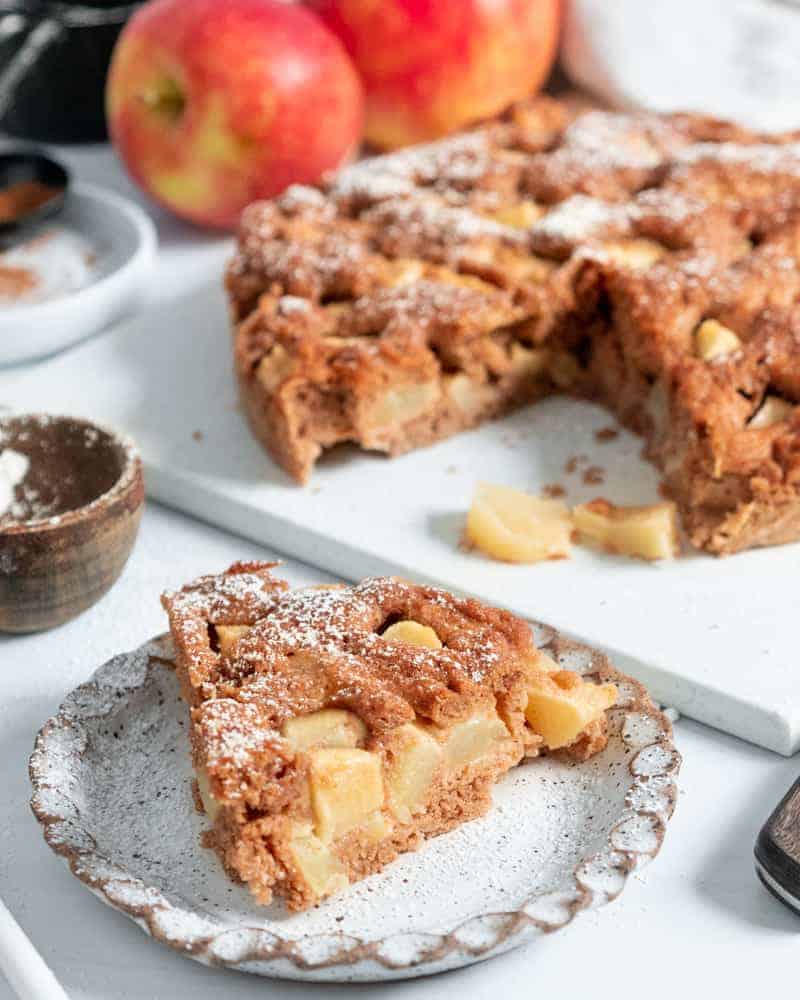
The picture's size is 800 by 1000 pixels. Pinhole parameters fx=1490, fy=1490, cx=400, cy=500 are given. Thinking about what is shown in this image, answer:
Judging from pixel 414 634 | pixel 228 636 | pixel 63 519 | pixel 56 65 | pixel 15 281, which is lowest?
pixel 15 281

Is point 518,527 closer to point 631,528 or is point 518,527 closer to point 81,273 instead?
point 631,528

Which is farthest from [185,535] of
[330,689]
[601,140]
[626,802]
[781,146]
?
[781,146]

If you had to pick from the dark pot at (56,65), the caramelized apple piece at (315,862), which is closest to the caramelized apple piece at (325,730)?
the caramelized apple piece at (315,862)

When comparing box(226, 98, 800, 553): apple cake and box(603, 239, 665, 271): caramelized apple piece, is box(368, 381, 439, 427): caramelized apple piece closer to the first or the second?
box(226, 98, 800, 553): apple cake

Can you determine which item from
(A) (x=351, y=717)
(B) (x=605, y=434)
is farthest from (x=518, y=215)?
(A) (x=351, y=717)

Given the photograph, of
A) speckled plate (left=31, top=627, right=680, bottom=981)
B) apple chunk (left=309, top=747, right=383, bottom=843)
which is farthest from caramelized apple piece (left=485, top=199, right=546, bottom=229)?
apple chunk (left=309, top=747, right=383, bottom=843)

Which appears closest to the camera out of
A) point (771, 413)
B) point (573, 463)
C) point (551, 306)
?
point (771, 413)

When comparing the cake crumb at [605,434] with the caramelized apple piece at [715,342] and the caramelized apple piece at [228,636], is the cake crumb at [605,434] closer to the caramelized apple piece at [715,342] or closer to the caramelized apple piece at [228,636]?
the caramelized apple piece at [715,342]
